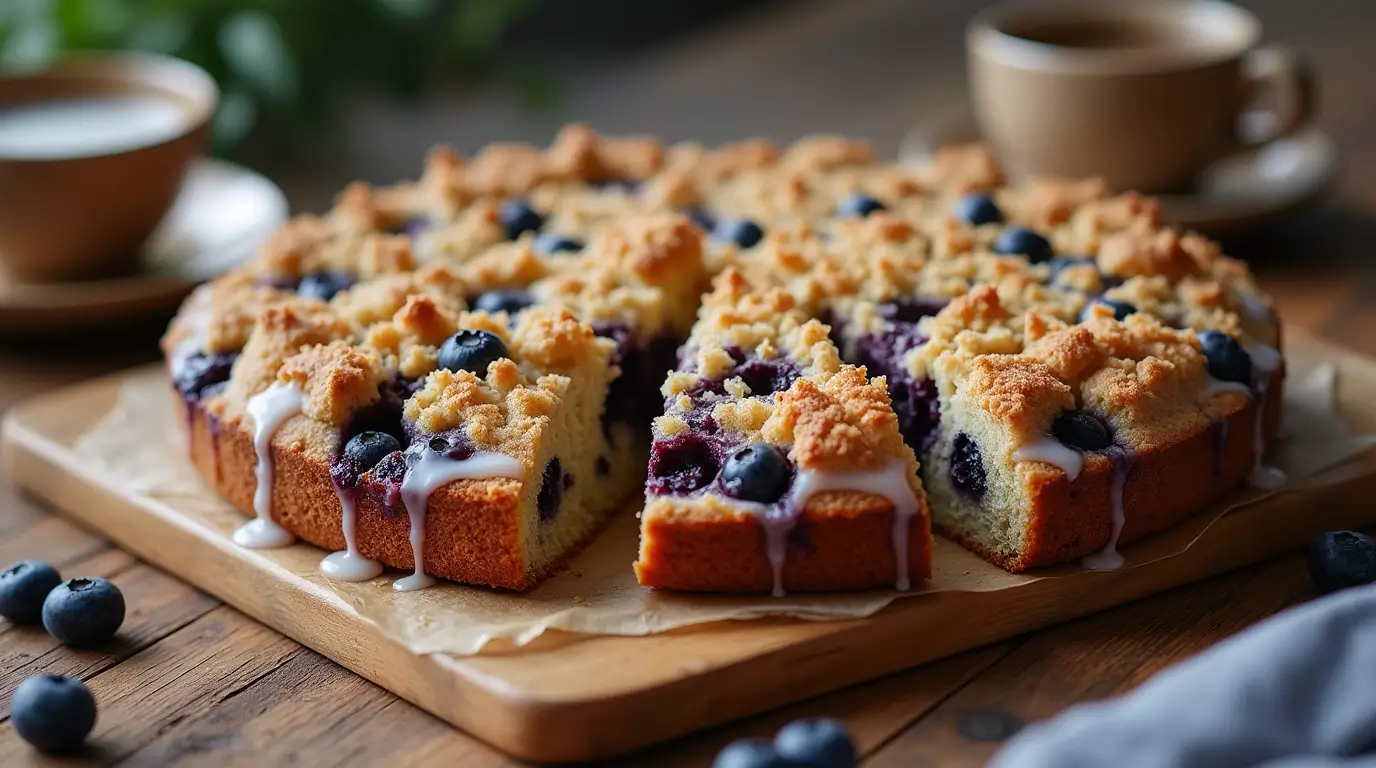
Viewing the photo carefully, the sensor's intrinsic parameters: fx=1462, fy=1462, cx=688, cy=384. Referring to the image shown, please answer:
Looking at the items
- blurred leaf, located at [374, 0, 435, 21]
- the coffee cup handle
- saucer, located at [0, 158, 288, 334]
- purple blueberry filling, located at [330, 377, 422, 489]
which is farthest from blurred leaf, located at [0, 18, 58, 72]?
the coffee cup handle

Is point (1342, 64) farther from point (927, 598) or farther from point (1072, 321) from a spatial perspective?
point (927, 598)

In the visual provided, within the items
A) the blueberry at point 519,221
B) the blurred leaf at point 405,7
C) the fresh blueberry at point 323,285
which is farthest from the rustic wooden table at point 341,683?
the blurred leaf at point 405,7

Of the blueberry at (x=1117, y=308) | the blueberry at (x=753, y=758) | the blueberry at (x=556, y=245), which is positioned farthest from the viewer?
the blueberry at (x=556, y=245)

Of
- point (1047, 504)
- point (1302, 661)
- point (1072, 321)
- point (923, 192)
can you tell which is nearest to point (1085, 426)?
point (1047, 504)

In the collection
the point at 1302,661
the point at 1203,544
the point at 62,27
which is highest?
the point at 62,27

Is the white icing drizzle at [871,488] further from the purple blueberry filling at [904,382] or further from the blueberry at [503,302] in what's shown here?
the blueberry at [503,302]

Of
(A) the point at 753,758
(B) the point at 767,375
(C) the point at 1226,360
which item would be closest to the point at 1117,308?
(C) the point at 1226,360

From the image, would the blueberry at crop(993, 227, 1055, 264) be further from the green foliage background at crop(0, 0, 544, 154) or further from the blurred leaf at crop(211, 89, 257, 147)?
the blurred leaf at crop(211, 89, 257, 147)
